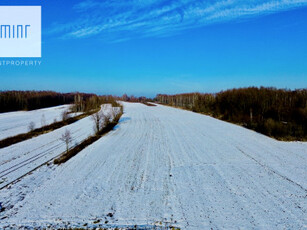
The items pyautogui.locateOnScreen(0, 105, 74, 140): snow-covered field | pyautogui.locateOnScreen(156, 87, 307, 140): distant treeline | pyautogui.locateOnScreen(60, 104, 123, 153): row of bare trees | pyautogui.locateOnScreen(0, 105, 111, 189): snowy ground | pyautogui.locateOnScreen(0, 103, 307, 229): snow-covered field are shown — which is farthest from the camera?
pyautogui.locateOnScreen(0, 105, 74, 140): snow-covered field

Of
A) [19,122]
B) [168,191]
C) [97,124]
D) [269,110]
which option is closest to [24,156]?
[97,124]

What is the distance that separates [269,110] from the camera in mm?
17953

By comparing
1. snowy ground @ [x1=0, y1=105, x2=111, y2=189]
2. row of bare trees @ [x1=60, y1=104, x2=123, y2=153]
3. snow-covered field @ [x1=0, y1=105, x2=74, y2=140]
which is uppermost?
row of bare trees @ [x1=60, y1=104, x2=123, y2=153]

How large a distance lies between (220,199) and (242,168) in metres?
2.49

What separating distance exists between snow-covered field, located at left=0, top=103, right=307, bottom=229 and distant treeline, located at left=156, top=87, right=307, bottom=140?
365 centimetres

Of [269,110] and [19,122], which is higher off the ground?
[269,110]

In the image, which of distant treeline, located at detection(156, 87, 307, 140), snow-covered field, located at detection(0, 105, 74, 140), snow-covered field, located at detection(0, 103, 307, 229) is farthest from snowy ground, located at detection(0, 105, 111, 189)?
distant treeline, located at detection(156, 87, 307, 140)

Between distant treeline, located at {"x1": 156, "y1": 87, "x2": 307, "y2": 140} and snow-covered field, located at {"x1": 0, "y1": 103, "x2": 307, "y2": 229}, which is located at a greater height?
distant treeline, located at {"x1": 156, "y1": 87, "x2": 307, "y2": 140}

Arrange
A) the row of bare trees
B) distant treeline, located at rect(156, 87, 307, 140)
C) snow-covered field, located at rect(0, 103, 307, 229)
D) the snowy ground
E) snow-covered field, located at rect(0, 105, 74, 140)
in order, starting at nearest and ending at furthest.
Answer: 1. snow-covered field, located at rect(0, 103, 307, 229)
2. the snowy ground
3. the row of bare trees
4. distant treeline, located at rect(156, 87, 307, 140)
5. snow-covered field, located at rect(0, 105, 74, 140)

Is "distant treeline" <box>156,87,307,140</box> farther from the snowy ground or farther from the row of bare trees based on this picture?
the snowy ground

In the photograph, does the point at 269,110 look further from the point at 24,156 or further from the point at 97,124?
the point at 24,156

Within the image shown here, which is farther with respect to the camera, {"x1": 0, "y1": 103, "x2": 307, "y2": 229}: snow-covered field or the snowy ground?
the snowy ground

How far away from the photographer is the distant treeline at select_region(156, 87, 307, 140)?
12.2m

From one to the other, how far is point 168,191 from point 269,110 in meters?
16.9
